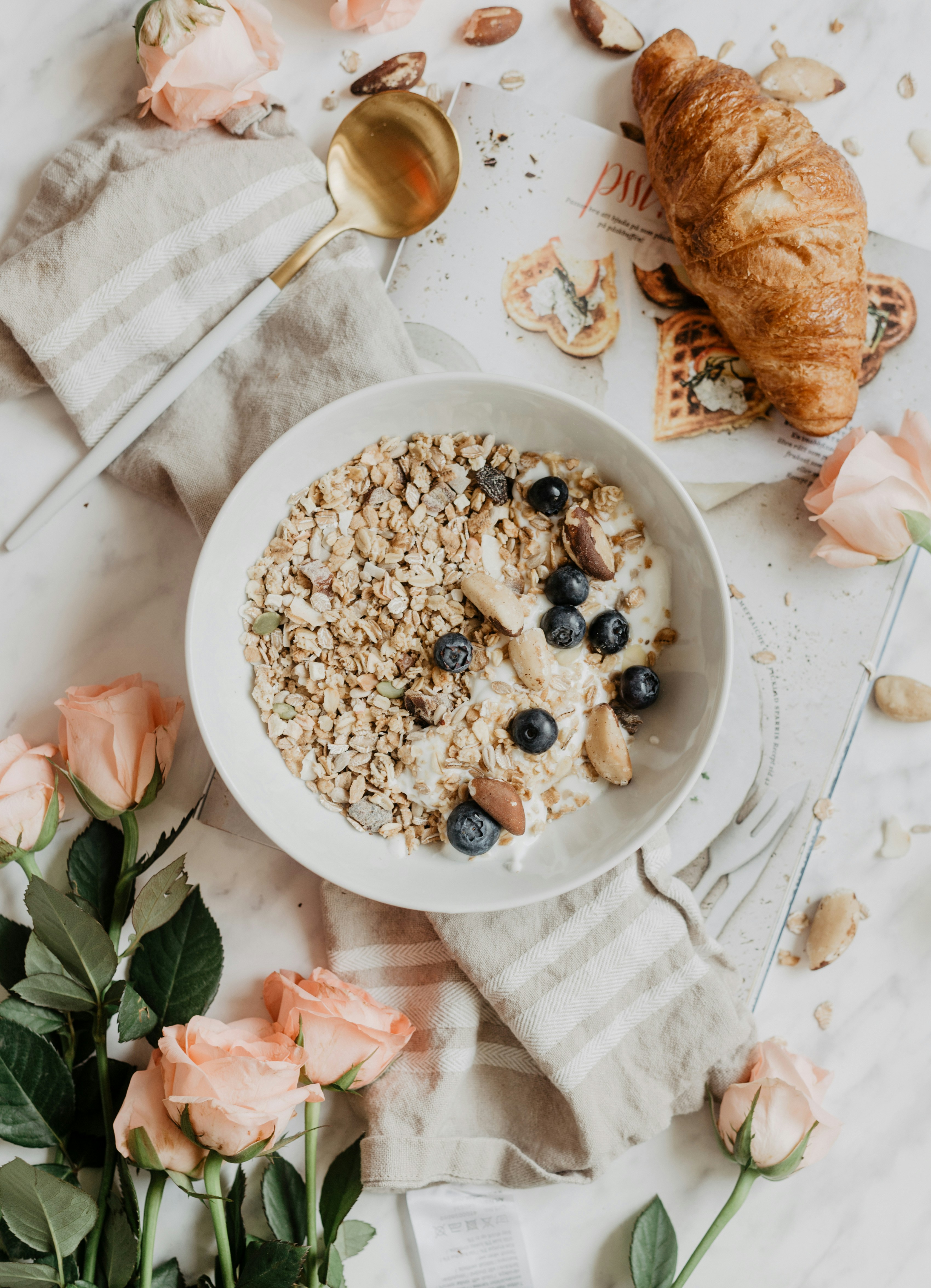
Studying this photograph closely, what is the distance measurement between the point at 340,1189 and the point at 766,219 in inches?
39.7

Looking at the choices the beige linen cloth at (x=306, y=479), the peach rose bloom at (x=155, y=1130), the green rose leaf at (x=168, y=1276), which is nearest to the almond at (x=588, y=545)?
the beige linen cloth at (x=306, y=479)

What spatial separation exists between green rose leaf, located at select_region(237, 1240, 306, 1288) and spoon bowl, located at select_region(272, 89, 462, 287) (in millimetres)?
881

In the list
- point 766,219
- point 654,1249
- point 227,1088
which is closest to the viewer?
point 227,1088

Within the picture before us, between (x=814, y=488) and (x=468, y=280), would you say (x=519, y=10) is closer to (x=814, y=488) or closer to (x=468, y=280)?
(x=468, y=280)

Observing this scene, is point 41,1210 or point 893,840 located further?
point 893,840

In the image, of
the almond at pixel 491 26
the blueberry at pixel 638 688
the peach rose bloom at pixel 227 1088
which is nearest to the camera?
the peach rose bloom at pixel 227 1088

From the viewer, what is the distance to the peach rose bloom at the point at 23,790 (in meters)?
0.79

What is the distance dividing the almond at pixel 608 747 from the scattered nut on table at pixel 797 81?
0.66 meters

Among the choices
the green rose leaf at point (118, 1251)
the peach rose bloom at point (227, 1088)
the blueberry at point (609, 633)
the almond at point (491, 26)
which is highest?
the almond at point (491, 26)

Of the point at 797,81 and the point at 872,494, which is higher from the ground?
the point at 797,81

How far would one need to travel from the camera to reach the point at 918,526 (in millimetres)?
854

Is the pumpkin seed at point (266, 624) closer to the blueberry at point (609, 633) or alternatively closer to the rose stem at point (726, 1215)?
the blueberry at point (609, 633)

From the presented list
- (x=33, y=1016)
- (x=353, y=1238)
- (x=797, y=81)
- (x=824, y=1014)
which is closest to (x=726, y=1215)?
(x=824, y=1014)

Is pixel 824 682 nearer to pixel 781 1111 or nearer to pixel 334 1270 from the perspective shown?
pixel 781 1111
